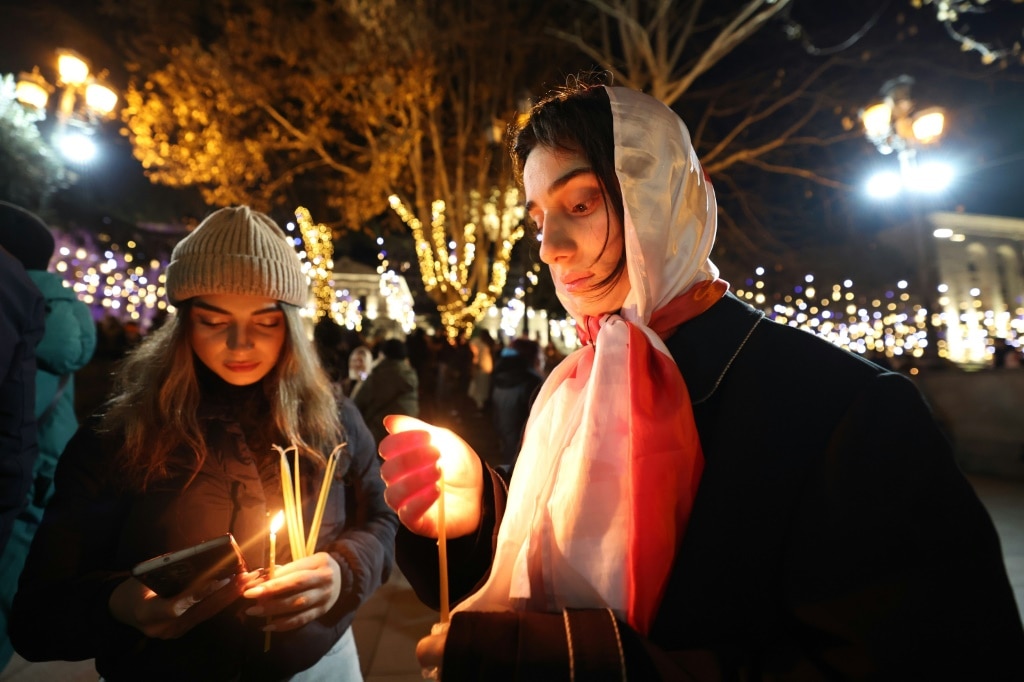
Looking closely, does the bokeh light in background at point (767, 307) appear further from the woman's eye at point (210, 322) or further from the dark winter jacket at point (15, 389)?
the woman's eye at point (210, 322)

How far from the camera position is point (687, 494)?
3.40ft

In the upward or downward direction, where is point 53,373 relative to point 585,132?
downward

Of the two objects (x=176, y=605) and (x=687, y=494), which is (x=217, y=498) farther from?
(x=687, y=494)

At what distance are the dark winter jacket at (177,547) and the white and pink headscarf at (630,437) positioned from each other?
38.1 inches

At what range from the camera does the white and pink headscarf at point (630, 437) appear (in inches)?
39.3

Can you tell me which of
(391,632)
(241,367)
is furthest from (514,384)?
(241,367)

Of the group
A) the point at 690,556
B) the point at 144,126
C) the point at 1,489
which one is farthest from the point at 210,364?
the point at 144,126

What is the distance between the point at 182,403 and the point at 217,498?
0.38 meters

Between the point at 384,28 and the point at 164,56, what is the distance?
4.30 meters

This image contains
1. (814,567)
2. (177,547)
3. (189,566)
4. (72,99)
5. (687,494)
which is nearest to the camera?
(814,567)

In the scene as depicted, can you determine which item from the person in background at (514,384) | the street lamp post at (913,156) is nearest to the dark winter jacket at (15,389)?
the person in background at (514,384)

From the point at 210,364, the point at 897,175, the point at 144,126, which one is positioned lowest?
the point at 210,364

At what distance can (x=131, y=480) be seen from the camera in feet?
5.58

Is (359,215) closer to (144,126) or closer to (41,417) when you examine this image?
(144,126)
